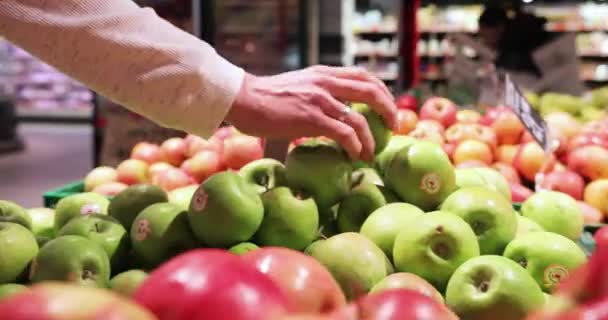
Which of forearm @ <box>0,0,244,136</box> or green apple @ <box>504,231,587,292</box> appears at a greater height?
forearm @ <box>0,0,244,136</box>

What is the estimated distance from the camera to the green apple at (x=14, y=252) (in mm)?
1171

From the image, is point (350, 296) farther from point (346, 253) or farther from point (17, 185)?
point (17, 185)

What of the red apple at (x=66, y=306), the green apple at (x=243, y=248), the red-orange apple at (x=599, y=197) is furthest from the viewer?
the red-orange apple at (x=599, y=197)

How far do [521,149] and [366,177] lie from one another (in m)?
1.31

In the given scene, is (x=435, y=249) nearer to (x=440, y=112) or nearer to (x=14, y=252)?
(x=14, y=252)

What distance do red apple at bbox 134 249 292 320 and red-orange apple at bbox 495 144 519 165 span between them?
223cm

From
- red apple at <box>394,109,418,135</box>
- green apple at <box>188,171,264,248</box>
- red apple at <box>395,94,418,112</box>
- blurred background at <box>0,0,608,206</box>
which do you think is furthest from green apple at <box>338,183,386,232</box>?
blurred background at <box>0,0,608,206</box>

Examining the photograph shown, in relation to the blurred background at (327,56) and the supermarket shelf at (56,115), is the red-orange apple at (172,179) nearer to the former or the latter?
the blurred background at (327,56)

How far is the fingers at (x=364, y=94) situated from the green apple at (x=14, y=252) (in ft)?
1.97

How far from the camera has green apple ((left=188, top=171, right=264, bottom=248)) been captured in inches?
48.3

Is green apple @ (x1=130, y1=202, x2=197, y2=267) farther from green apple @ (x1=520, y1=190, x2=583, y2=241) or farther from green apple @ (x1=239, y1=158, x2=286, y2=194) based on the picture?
green apple @ (x1=520, y1=190, x2=583, y2=241)

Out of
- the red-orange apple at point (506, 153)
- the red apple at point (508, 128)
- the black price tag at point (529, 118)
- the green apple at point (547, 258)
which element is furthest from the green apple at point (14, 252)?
the red apple at point (508, 128)

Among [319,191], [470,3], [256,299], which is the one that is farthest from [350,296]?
[470,3]

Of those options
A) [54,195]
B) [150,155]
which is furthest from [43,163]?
[54,195]
